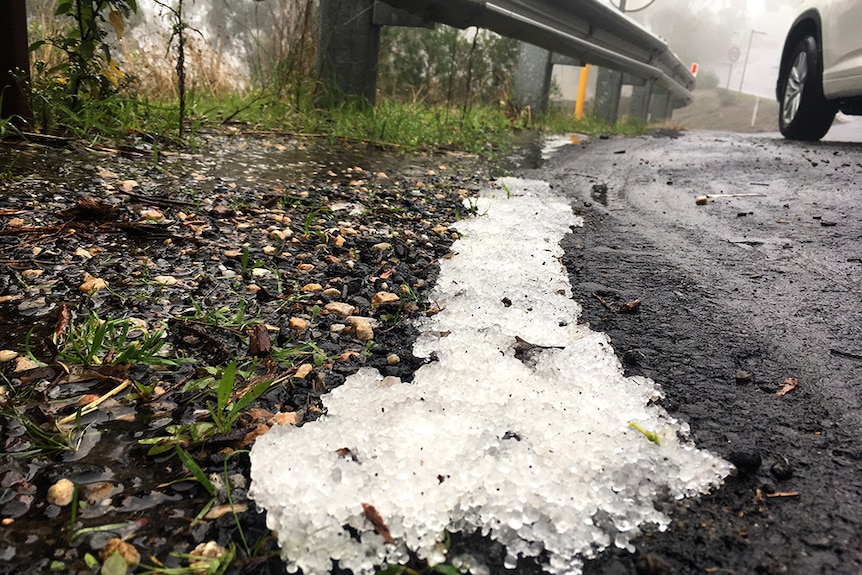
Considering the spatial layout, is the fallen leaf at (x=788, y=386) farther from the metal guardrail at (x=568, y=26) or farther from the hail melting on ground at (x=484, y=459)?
the metal guardrail at (x=568, y=26)

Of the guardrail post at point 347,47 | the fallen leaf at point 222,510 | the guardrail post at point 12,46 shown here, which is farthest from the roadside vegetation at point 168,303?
the guardrail post at point 347,47

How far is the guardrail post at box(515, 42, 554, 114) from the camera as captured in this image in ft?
22.1

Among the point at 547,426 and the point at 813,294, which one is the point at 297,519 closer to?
the point at 547,426

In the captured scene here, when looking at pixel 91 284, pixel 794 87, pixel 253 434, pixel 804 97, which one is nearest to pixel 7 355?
pixel 91 284

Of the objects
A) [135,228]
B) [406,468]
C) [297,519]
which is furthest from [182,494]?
[135,228]

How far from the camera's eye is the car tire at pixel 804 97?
4.59 meters

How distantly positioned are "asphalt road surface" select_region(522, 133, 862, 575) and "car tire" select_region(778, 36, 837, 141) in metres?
2.13

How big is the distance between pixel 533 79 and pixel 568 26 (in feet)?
3.87

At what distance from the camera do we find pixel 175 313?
4.23ft

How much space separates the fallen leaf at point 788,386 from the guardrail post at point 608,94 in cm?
1020

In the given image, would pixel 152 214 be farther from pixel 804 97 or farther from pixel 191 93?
pixel 804 97

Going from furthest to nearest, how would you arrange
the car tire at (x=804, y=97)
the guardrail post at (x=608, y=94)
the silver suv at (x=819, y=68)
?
the guardrail post at (x=608, y=94)
the car tire at (x=804, y=97)
the silver suv at (x=819, y=68)

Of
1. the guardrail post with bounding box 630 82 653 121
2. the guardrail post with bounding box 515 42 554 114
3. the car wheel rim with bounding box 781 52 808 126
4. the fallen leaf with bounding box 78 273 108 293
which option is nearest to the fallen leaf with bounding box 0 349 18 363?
the fallen leaf with bounding box 78 273 108 293

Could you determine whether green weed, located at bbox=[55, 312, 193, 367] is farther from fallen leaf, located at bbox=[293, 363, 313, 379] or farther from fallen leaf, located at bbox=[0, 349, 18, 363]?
fallen leaf, located at bbox=[293, 363, 313, 379]
